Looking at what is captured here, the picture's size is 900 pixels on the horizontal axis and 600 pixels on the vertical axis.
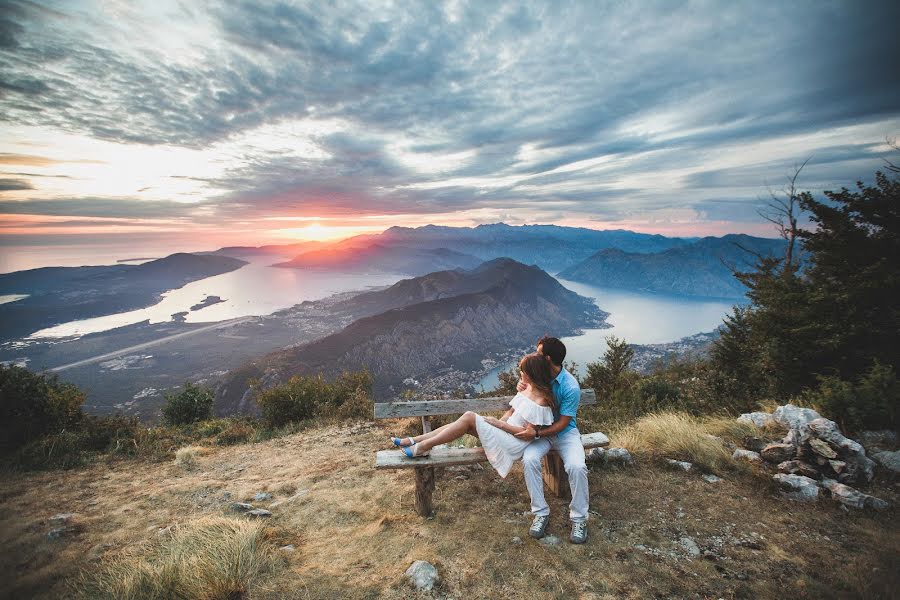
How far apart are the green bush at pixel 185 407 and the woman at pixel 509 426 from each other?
11.3 metres

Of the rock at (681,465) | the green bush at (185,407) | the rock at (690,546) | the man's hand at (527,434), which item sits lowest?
the green bush at (185,407)

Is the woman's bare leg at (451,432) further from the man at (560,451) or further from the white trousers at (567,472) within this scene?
the white trousers at (567,472)

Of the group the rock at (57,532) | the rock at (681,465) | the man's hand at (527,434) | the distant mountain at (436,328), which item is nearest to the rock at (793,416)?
the rock at (681,465)

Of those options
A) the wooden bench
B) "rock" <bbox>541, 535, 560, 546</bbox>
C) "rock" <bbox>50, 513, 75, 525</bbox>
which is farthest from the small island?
"rock" <bbox>541, 535, 560, 546</bbox>

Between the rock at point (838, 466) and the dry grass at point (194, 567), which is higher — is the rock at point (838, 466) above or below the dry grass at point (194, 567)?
below

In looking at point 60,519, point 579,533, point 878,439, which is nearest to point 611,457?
point 579,533

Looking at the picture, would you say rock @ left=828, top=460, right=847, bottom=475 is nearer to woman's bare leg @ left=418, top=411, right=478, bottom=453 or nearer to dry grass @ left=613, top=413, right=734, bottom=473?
dry grass @ left=613, top=413, right=734, bottom=473

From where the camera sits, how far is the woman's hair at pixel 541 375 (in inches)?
148

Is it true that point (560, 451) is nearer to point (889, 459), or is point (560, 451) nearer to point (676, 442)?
point (676, 442)

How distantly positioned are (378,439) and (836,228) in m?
10.2

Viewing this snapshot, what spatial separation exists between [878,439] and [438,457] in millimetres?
5802

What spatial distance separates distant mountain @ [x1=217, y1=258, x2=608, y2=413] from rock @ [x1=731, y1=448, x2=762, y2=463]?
22914 mm

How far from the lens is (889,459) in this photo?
164 inches

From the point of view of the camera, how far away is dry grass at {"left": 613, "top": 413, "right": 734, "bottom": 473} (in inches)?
185
